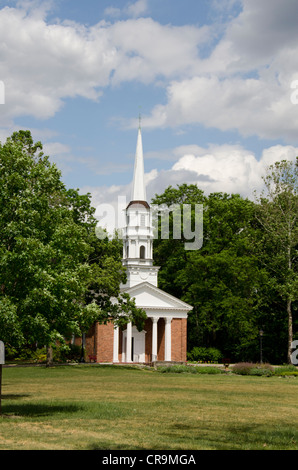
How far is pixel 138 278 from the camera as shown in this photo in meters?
61.7

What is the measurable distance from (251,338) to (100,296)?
19.6 m

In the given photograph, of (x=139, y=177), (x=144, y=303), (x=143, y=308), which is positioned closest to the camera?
(x=143, y=308)

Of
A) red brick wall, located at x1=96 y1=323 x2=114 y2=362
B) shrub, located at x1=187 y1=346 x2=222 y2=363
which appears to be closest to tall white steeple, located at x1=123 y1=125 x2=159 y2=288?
red brick wall, located at x1=96 y1=323 x2=114 y2=362

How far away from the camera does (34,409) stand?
18266mm

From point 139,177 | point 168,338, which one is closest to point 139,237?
point 139,177

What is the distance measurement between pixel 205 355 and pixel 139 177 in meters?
19.2

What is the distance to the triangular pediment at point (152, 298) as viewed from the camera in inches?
2260

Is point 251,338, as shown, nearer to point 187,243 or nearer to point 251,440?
point 187,243

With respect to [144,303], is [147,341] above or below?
below

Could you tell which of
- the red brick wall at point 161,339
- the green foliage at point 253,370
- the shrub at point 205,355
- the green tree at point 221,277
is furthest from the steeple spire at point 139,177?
the green foliage at point 253,370

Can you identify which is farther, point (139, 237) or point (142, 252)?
point (142, 252)

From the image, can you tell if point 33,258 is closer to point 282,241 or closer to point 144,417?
point 144,417

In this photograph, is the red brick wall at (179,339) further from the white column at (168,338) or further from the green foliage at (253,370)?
the green foliage at (253,370)
